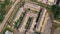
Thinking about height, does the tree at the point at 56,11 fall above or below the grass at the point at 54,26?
above

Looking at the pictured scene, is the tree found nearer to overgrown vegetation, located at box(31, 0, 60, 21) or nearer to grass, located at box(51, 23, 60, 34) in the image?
overgrown vegetation, located at box(31, 0, 60, 21)

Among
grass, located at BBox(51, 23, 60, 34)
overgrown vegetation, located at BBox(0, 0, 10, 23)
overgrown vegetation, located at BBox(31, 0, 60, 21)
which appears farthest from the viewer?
overgrown vegetation, located at BBox(31, 0, 60, 21)

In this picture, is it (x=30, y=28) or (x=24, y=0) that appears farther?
Result: (x=24, y=0)

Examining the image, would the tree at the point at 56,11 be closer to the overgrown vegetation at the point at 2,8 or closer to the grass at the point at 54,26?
the grass at the point at 54,26

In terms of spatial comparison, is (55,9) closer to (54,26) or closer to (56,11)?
(56,11)

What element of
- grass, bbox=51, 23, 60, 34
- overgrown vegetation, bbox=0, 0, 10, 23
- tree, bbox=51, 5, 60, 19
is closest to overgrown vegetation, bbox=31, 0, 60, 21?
tree, bbox=51, 5, 60, 19

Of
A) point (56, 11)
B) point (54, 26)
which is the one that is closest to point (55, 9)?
point (56, 11)

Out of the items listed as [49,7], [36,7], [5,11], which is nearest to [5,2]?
[5,11]

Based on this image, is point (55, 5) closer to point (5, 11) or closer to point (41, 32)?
point (41, 32)

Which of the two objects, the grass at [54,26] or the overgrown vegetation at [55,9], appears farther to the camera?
the overgrown vegetation at [55,9]

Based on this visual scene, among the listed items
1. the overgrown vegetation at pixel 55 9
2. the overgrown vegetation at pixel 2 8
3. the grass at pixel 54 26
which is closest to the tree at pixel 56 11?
the overgrown vegetation at pixel 55 9

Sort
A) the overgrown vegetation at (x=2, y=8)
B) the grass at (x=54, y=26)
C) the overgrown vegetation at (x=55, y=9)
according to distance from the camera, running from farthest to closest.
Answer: the overgrown vegetation at (x=55, y=9) → the grass at (x=54, y=26) → the overgrown vegetation at (x=2, y=8)
